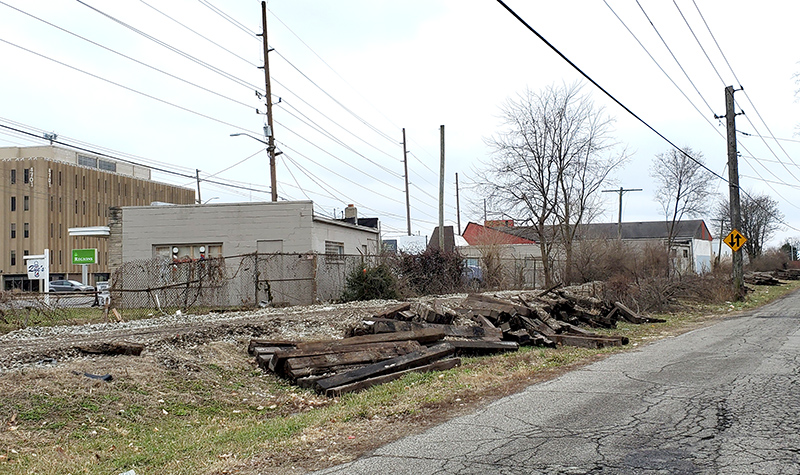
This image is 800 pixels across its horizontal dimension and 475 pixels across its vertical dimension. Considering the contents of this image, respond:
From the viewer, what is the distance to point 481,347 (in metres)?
13.3

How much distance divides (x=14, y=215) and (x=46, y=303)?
220ft

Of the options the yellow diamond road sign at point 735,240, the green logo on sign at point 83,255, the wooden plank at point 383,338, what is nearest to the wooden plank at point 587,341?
the wooden plank at point 383,338

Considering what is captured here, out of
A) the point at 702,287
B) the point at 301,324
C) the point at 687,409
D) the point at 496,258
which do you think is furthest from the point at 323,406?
the point at 496,258

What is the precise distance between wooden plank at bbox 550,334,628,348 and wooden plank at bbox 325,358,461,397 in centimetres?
331

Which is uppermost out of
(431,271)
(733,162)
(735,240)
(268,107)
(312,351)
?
(268,107)

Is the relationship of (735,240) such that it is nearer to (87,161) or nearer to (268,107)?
(268,107)

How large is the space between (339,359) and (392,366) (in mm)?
974

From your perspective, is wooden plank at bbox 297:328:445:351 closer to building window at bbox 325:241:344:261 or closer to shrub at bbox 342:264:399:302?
shrub at bbox 342:264:399:302

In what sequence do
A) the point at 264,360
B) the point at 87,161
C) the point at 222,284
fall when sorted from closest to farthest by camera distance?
the point at 264,360 → the point at 222,284 → the point at 87,161

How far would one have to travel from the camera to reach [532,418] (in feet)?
24.3

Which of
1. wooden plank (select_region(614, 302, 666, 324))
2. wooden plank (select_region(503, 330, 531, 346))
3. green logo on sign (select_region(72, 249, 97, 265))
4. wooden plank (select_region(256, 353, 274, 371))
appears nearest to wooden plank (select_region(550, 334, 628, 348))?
wooden plank (select_region(503, 330, 531, 346))

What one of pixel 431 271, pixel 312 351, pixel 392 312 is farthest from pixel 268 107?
pixel 312 351

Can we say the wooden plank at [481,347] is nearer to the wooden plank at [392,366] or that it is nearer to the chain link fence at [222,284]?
the wooden plank at [392,366]

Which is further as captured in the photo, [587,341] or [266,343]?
[587,341]
